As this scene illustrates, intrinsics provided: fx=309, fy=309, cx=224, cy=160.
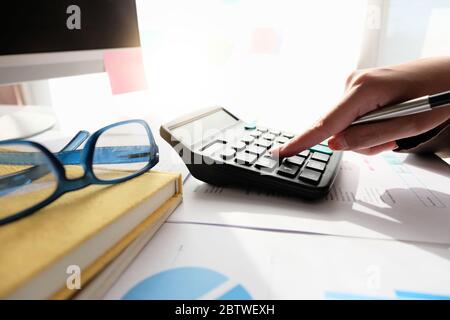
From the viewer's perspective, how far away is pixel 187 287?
0.19 m

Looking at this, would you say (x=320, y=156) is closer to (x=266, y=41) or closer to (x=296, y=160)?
(x=296, y=160)

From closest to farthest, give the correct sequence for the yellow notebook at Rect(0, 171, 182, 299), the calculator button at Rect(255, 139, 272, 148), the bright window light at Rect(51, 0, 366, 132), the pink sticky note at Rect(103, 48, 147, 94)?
the yellow notebook at Rect(0, 171, 182, 299)
the calculator button at Rect(255, 139, 272, 148)
the pink sticky note at Rect(103, 48, 147, 94)
the bright window light at Rect(51, 0, 366, 132)

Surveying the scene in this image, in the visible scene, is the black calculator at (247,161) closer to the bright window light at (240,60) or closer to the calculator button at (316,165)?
the calculator button at (316,165)

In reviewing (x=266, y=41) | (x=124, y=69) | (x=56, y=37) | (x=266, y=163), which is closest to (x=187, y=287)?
(x=266, y=163)

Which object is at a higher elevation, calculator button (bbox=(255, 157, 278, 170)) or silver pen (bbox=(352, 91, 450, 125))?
silver pen (bbox=(352, 91, 450, 125))

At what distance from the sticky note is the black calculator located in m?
0.48

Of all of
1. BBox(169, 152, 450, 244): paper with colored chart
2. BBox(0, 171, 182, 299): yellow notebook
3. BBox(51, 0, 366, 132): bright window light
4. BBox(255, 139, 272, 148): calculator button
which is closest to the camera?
BBox(0, 171, 182, 299): yellow notebook

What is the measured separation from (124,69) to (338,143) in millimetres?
419

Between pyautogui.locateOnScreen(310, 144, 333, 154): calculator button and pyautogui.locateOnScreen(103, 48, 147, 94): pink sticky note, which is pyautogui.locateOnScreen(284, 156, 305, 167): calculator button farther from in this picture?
pyautogui.locateOnScreen(103, 48, 147, 94): pink sticky note

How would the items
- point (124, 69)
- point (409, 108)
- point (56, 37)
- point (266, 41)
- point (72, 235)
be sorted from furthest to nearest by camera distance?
1. point (266, 41)
2. point (124, 69)
3. point (56, 37)
4. point (409, 108)
5. point (72, 235)

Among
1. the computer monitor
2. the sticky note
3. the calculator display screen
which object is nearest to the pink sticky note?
the computer monitor

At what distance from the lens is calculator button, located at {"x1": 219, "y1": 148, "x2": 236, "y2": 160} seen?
0.32 m

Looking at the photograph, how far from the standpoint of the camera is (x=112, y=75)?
539 mm
